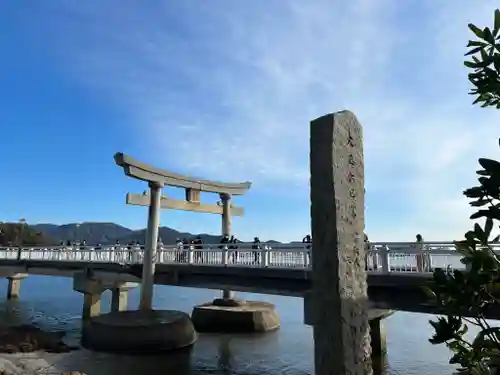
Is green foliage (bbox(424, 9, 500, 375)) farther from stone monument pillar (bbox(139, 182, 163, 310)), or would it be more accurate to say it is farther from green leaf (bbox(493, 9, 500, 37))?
stone monument pillar (bbox(139, 182, 163, 310))

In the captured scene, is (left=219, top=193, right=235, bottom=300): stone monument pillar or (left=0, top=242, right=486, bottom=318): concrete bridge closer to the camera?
(left=0, top=242, right=486, bottom=318): concrete bridge

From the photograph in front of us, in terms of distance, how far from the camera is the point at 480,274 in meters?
2.67

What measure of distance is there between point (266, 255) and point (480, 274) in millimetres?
11443

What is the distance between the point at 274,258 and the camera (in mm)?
13852

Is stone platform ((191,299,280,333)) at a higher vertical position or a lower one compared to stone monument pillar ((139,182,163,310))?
lower

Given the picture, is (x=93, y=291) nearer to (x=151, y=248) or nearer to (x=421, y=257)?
(x=151, y=248)

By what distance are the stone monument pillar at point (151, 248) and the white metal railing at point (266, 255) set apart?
0.40 metres

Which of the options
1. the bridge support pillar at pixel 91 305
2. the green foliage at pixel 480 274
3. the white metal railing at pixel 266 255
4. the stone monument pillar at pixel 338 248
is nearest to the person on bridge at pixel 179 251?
the white metal railing at pixel 266 255

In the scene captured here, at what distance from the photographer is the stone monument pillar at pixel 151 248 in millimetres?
18109

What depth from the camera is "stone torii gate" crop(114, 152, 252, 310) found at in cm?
1802

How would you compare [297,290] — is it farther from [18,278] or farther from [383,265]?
[18,278]

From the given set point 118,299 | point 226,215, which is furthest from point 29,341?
point 226,215

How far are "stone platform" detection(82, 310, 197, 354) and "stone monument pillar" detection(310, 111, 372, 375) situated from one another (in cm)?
1185

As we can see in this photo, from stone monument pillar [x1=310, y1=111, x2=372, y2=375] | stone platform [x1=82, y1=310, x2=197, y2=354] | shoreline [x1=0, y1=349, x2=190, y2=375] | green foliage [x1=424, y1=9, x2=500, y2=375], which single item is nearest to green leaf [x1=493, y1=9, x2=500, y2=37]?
green foliage [x1=424, y1=9, x2=500, y2=375]
